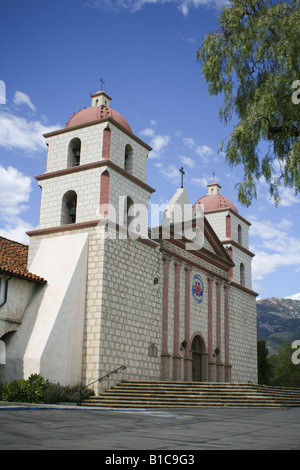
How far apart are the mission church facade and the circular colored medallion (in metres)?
0.05

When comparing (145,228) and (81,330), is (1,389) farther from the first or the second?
(145,228)

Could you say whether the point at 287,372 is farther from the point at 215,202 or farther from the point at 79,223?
the point at 79,223

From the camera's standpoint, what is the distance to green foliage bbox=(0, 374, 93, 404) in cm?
1476

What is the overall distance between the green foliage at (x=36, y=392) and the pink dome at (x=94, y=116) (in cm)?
991

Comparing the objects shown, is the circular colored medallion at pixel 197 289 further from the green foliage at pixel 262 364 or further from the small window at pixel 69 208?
the green foliage at pixel 262 364

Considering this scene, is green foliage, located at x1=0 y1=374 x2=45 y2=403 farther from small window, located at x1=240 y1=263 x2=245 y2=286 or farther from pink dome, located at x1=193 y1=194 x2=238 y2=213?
small window, located at x1=240 y1=263 x2=245 y2=286

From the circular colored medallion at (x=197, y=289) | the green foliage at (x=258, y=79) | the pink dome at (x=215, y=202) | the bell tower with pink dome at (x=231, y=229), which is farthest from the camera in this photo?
the pink dome at (x=215, y=202)

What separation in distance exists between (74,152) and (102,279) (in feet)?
19.8

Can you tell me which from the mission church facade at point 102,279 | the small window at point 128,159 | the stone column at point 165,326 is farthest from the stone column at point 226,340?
the small window at point 128,159

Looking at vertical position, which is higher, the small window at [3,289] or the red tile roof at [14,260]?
the red tile roof at [14,260]

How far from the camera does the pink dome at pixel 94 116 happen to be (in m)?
19.7

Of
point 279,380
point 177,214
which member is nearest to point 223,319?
point 177,214

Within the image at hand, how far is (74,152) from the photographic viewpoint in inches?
797

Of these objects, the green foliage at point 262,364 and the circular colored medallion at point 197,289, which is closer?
the circular colored medallion at point 197,289
